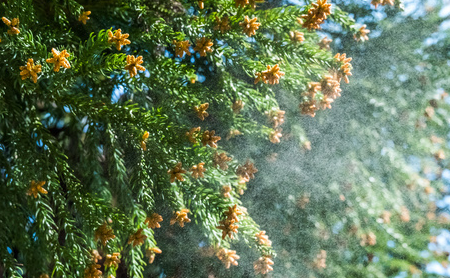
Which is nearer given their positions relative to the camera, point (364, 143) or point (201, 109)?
point (201, 109)

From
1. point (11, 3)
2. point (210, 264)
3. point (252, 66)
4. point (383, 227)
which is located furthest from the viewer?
point (383, 227)

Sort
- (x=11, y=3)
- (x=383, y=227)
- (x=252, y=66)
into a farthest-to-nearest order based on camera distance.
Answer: (x=383, y=227) < (x=252, y=66) < (x=11, y=3)

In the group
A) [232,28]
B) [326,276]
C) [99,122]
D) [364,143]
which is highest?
[232,28]

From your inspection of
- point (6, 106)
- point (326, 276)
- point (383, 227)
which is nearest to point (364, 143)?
point (383, 227)

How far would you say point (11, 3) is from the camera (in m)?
0.45

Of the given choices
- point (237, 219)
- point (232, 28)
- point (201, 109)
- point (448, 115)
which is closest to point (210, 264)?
point (237, 219)

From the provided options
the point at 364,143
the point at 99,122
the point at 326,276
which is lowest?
the point at 326,276

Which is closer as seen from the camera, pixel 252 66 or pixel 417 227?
pixel 252 66

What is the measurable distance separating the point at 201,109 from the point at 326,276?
54cm

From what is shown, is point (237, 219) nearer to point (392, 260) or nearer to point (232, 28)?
point (232, 28)

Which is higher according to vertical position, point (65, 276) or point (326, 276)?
point (65, 276)

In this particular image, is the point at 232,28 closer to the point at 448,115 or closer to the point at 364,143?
the point at 364,143

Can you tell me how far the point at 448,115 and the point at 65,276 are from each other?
2.97ft

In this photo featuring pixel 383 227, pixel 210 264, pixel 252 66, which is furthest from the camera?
pixel 383 227
